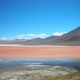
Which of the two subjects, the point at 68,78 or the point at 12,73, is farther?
the point at 12,73

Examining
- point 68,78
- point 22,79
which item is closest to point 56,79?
point 68,78

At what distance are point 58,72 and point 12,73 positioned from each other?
14.8ft

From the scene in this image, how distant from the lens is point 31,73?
22438 millimetres

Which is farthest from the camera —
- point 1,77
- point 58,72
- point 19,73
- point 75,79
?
point 58,72

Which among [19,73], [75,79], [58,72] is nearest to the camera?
[75,79]

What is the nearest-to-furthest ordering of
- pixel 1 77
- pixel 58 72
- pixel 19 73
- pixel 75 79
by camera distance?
1. pixel 75 79
2. pixel 1 77
3. pixel 19 73
4. pixel 58 72

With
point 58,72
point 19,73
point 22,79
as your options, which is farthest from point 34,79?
point 58,72

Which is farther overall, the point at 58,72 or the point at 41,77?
the point at 58,72

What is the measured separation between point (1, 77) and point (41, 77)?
340 cm

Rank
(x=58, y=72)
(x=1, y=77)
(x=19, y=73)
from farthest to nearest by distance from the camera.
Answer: (x=58, y=72), (x=19, y=73), (x=1, y=77)

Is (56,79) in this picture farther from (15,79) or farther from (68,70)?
(68,70)

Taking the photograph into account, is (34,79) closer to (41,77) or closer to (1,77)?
(41,77)

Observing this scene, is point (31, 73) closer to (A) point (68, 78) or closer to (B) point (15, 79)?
(B) point (15, 79)

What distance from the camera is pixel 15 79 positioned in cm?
2023
